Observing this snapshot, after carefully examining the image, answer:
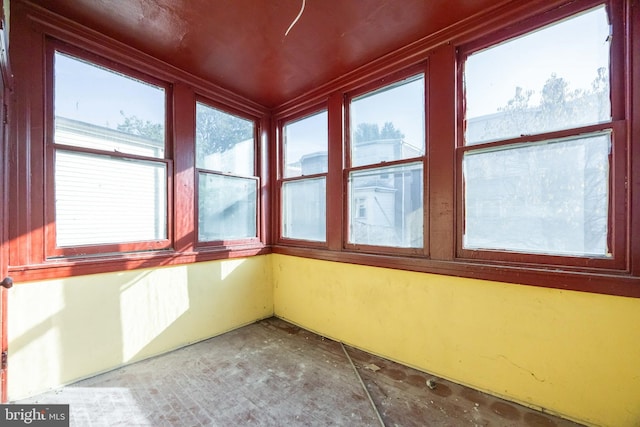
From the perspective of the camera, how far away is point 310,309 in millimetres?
3039

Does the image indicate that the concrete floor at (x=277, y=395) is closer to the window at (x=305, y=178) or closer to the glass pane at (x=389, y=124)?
the window at (x=305, y=178)

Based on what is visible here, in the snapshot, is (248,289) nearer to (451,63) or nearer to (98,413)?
(98,413)

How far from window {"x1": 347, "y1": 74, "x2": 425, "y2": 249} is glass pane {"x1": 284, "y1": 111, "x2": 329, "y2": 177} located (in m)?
0.38

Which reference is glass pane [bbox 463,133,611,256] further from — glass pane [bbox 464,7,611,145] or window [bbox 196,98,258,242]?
window [bbox 196,98,258,242]

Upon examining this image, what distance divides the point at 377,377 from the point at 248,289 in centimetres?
174

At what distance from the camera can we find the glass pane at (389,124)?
2.34 meters

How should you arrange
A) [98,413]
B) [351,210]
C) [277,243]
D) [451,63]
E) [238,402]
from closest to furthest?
1. [98,413]
2. [238,402]
3. [451,63]
4. [351,210]
5. [277,243]

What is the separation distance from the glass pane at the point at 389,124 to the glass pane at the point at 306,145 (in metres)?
0.40

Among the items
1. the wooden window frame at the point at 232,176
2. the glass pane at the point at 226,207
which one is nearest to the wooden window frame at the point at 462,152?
the wooden window frame at the point at 232,176

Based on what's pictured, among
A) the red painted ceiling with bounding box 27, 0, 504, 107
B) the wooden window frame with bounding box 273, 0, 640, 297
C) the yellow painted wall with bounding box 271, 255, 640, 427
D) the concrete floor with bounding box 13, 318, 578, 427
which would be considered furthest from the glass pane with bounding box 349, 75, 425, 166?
the concrete floor with bounding box 13, 318, 578, 427

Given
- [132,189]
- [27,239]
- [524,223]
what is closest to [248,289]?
[132,189]

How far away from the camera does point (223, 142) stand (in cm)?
306

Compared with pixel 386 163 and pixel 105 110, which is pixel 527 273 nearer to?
pixel 386 163

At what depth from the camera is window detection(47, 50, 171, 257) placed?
2053mm
